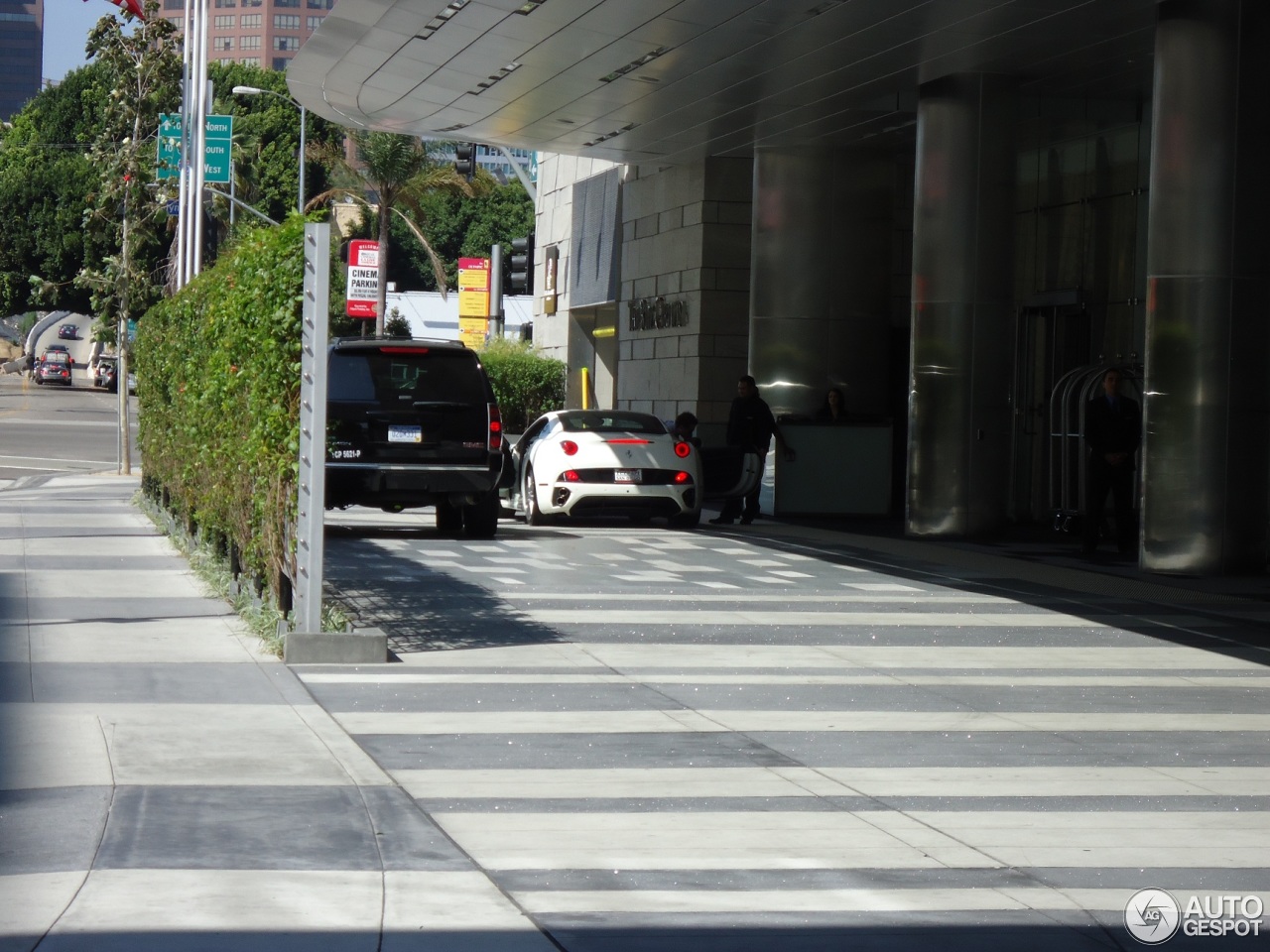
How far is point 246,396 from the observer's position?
11312mm

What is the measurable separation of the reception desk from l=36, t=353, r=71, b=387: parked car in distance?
7346 cm

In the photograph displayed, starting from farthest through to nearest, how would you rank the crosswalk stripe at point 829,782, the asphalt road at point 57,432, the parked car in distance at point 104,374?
the parked car in distance at point 104,374
the asphalt road at point 57,432
the crosswalk stripe at point 829,782

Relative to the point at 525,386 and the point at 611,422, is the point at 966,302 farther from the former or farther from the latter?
the point at 525,386

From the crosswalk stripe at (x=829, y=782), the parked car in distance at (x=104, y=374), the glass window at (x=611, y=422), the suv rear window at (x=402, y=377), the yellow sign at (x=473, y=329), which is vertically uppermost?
the yellow sign at (x=473, y=329)

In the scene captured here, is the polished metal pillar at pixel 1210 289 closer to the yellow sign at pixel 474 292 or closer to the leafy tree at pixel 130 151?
the leafy tree at pixel 130 151

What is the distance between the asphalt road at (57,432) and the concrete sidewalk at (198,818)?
20892 millimetres

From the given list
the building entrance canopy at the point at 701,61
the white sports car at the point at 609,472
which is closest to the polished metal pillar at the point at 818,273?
the building entrance canopy at the point at 701,61

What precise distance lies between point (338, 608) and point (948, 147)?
38.2ft

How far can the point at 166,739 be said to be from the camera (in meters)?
7.45

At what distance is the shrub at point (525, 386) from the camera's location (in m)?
36.8

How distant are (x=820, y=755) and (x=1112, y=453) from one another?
1091 cm

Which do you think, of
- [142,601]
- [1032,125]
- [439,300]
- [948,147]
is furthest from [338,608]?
[439,300]

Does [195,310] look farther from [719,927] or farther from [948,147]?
[719,927]

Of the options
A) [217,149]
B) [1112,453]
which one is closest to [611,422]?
[1112,453]
